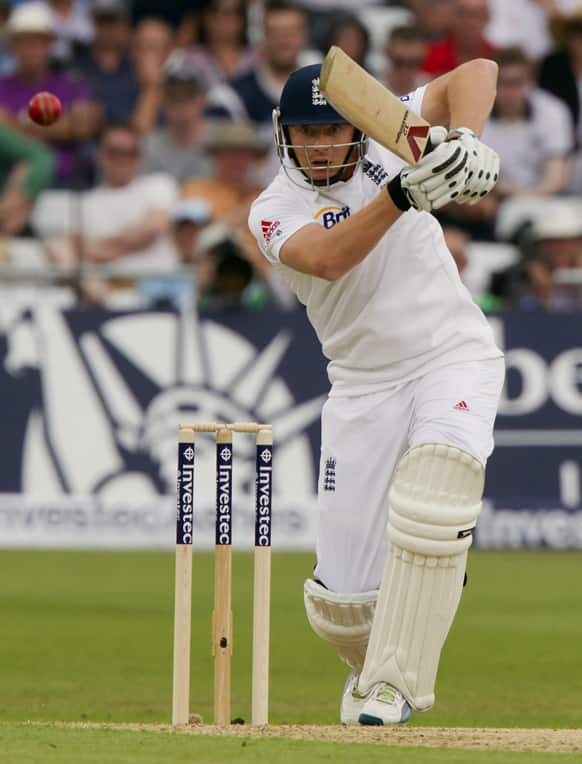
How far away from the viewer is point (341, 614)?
5.15 meters

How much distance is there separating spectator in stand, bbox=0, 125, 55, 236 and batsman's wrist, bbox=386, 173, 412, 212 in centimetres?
816

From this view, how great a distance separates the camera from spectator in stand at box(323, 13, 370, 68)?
42.3ft

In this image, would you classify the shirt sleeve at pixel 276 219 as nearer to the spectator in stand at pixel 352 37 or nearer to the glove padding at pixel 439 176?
the glove padding at pixel 439 176

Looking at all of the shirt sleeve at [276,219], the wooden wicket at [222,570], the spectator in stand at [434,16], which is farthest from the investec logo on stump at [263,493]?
the spectator in stand at [434,16]

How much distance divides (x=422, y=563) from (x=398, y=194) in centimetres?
102

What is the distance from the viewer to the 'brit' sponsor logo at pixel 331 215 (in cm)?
496

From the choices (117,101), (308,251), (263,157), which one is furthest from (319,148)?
(117,101)

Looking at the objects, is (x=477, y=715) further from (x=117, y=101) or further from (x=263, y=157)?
(x=117, y=101)

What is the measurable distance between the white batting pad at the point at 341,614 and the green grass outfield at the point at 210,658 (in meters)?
0.67

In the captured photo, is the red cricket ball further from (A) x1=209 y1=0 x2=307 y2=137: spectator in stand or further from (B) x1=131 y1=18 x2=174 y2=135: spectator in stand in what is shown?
(B) x1=131 y1=18 x2=174 y2=135: spectator in stand

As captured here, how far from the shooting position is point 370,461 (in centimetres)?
511

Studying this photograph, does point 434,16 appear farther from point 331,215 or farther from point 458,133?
point 458,133

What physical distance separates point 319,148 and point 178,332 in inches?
246

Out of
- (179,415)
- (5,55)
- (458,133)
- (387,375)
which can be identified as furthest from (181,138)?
(458,133)
